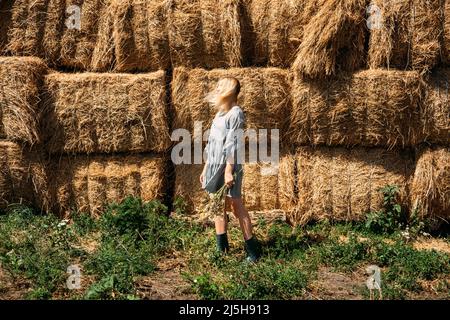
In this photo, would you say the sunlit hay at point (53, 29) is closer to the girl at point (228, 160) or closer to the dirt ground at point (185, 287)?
the girl at point (228, 160)

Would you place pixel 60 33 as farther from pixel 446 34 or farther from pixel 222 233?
pixel 446 34

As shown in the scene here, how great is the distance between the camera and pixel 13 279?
567cm

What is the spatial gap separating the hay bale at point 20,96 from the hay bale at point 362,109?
3103 mm

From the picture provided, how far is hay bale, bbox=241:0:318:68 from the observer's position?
6.98 m

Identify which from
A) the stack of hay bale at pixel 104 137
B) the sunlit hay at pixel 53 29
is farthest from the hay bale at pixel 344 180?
the sunlit hay at pixel 53 29

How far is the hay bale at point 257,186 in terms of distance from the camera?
727cm

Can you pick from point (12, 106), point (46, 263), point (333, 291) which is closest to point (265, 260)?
point (333, 291)

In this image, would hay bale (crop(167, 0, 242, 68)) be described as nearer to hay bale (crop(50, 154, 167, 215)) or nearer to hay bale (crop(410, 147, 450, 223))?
hay bale (crop(50, 154, 167, 215))

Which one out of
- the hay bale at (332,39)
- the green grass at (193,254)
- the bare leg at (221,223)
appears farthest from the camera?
the hay bale at (332,39)

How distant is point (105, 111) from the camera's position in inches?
281

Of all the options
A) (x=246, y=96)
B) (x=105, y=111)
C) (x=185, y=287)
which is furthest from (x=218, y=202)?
(x=105, y=111)

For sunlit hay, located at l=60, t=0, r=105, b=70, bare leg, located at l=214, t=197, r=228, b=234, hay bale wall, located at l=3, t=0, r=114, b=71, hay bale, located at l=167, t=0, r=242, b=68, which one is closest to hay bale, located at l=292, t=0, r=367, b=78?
hay bale, located at l=167, t=0, r=242, b=68
